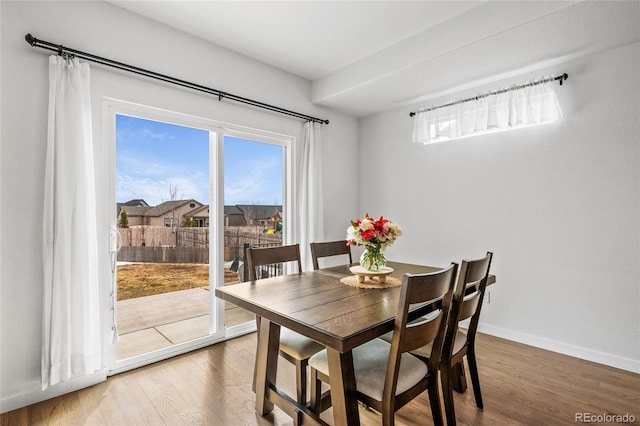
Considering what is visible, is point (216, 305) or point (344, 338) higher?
point (344, 338)

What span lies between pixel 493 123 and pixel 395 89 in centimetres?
100

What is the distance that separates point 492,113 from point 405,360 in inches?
98.1

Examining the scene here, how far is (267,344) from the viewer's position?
72.9 inches

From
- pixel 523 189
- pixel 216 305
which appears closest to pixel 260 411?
pixel 216 305

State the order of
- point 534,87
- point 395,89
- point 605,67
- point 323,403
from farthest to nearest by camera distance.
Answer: point 395,89 < point 534,87 < point 605,67 < point 323,403

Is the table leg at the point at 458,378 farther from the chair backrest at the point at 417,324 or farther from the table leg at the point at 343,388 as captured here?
the table leg at the point at 343,388

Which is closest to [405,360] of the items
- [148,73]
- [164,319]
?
[164,319]

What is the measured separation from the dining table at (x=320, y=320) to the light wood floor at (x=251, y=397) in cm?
27

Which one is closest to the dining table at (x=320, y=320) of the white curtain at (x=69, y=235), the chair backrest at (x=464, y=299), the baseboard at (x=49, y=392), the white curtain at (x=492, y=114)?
the chair backrest at (x=464, y=299)

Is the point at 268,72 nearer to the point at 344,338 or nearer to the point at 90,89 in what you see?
the point at 90,89

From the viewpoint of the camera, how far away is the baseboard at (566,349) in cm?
245

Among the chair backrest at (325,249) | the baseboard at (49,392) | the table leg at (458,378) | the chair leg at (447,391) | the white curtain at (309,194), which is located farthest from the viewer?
the white curtain at (309,194)

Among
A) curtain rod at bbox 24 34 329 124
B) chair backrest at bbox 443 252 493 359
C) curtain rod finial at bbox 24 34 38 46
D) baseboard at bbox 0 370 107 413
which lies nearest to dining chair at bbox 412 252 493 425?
chair backrest at bbox 443 252 493 359

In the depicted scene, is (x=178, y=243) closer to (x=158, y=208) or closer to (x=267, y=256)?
(x=158, y=208)
